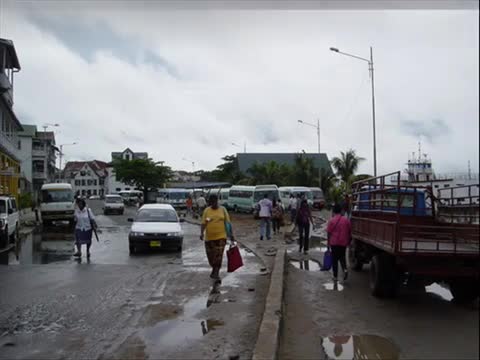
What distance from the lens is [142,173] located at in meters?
9.41

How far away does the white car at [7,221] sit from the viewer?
52.2 feet

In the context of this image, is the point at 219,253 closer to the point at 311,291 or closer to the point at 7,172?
the point at 311,291

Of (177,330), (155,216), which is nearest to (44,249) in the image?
(155,216)

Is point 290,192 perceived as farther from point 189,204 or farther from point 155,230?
point 155,230

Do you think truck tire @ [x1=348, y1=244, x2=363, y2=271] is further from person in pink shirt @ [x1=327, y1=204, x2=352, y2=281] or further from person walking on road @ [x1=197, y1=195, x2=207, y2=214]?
person walking on road @ [x1=197, y1=195, x2=207, y2=214]

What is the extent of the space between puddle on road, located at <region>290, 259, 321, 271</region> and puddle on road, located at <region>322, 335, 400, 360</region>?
16.9 ft

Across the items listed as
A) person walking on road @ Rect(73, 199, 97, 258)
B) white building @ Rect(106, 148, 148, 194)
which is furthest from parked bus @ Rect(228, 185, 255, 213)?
white building @ Rect(106, 148, 148, 194)

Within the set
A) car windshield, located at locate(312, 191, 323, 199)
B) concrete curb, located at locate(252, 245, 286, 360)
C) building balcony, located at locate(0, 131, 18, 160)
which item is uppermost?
building balcony, located at locate(0, 131, 18, 160)

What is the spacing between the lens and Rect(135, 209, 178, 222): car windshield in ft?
50.4

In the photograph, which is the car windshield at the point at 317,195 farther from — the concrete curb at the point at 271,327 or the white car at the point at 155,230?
the concrete curb at the point at 271,327

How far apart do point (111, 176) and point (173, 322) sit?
3.00 meters

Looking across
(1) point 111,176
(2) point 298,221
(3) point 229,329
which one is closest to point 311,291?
(3) point 229,329

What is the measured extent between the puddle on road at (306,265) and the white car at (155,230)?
369 centimetres

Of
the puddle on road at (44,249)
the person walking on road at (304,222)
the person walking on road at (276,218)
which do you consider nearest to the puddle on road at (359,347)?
the person walking on road at (304,222)
